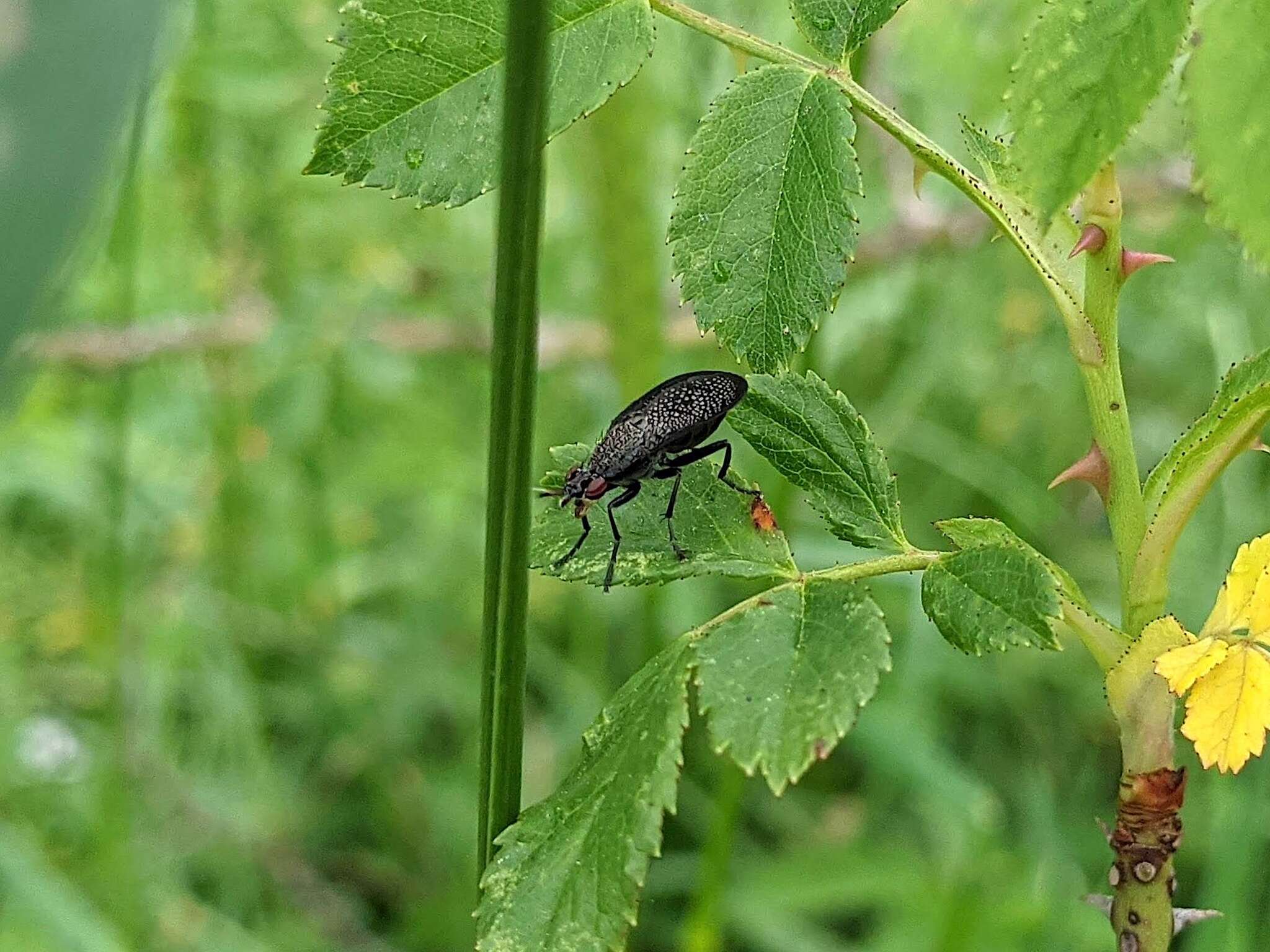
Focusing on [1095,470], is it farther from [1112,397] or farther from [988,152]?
[988,152]

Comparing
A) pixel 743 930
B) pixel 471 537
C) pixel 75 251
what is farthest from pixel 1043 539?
pixel 75 251

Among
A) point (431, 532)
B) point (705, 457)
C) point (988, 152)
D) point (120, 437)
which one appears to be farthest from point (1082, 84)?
point (431, 532)

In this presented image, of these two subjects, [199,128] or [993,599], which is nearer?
[993,599]

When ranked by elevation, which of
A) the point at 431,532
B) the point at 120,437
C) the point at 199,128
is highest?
the point at 199,128

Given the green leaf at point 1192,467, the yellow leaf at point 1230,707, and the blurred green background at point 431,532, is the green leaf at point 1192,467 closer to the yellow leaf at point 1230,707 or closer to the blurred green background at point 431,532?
the yellow leaf at point 1230,707

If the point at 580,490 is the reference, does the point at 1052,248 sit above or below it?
above

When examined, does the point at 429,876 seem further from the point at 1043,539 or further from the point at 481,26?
the point at 481,26
